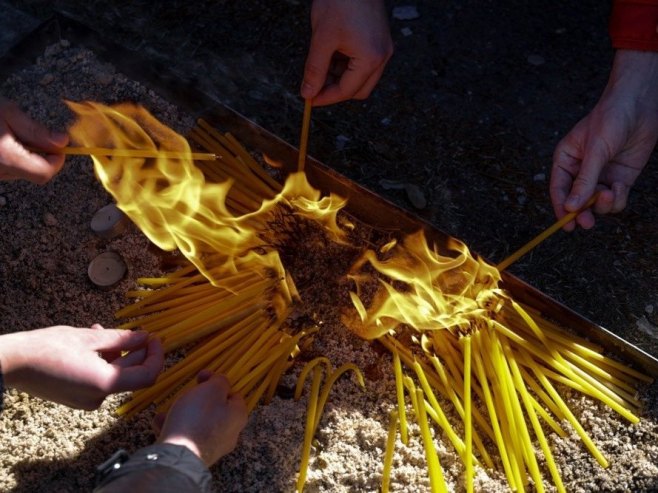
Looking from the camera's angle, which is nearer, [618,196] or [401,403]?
[401,403]

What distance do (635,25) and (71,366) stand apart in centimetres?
171

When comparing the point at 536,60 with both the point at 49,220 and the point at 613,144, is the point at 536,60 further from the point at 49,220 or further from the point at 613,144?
the point at 49,220

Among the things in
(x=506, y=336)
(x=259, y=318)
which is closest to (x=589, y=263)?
(x=506, y=336)

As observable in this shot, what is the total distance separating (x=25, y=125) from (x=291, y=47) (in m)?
1.32

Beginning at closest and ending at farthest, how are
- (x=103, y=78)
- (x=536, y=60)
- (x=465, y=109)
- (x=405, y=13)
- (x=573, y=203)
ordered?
1. (x=573, y=203)
2. (x=103, y=78)
3. (x=465, y=109)
4. (x=536, y=60)
5. (x=405, y=13)

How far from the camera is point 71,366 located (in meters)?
1.54

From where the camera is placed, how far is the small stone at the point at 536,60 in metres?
2.75

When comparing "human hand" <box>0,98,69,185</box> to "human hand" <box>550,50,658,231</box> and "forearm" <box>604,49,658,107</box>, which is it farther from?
"forearm" <box>604,49,658,107</box>

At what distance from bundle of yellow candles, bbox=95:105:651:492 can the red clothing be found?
2.45 ft

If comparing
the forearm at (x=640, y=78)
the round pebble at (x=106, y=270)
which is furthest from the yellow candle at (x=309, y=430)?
the forearm at (x=640, y=78)

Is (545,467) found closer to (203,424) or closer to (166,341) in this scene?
(203,424)

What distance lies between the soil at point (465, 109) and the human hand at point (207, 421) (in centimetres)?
59

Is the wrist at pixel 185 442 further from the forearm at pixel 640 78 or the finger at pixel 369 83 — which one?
the forearm at pixel 640 78

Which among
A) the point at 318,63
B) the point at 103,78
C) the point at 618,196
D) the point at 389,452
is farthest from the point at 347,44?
the point at 389,452
